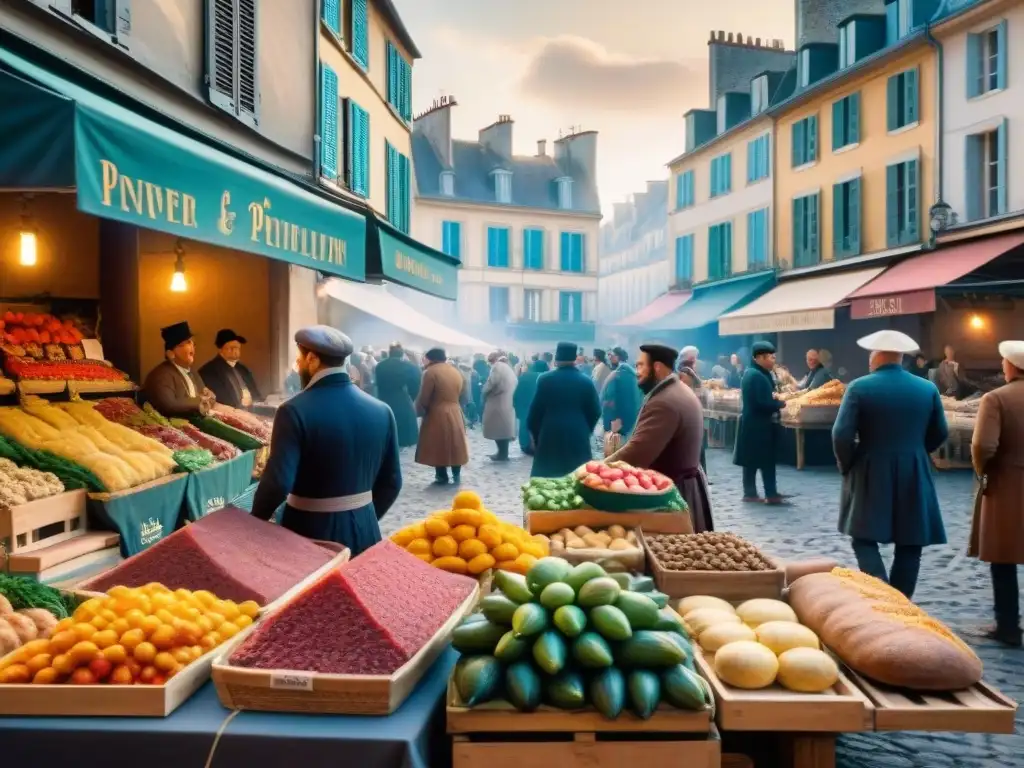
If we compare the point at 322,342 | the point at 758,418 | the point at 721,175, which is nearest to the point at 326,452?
the point at 322,342

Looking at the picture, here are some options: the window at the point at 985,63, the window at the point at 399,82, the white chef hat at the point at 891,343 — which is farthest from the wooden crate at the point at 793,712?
the window at the point at 985,63

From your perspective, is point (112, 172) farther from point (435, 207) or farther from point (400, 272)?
point (435, 207)

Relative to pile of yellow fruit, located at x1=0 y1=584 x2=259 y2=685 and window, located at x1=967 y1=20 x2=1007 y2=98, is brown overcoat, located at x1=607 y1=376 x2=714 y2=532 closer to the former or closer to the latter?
pile of yellow fruit, located at x1=0 y1=584 x2=259 y2=685

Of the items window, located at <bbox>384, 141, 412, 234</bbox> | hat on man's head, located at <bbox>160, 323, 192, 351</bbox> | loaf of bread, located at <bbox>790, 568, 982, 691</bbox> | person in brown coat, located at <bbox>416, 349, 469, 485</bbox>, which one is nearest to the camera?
loaf of bread, located at <bbox>790, 568, 982, 691</bbox>

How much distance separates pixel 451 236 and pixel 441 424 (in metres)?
28.7

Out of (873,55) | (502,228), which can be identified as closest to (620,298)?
(502,228)

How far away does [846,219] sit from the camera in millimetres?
23125

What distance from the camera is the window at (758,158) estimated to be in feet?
88.5

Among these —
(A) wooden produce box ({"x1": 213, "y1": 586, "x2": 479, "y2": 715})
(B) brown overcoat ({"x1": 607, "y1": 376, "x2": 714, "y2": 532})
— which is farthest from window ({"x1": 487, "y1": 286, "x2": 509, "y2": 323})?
(A) wooden produce box ({"x1": 213, "y1": 586, "x2": 479, "y2": 715})

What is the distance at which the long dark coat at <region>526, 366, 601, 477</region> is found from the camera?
30.0ft

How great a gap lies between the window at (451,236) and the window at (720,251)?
13696 millimetres

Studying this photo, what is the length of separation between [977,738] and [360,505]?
127 inches

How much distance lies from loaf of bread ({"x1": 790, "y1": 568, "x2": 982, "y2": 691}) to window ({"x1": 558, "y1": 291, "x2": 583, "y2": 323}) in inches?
1527

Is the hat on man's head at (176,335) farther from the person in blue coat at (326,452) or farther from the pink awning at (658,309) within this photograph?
the pink awning at (658,309)
